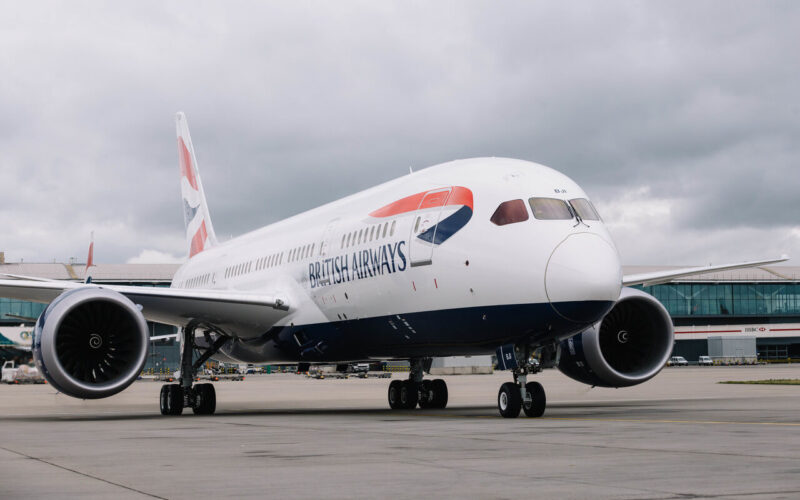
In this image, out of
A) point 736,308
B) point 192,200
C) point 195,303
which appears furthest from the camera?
point 736,308

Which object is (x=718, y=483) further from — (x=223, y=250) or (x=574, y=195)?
(x=223, y=250)

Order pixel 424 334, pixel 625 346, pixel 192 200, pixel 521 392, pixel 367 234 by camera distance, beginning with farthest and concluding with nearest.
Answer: pixel 192 200 → pixel 625 346 → pixel 367 234 → pixel 424 334 → pixel 521 392

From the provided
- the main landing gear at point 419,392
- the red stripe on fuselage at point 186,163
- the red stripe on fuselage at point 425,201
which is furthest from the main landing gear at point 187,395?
the red stripe on fuselage at point 186,163

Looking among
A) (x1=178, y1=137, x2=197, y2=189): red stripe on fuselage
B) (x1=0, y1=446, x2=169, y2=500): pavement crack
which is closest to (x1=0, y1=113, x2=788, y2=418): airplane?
(x1=0, y1=446, x2=169, y2=500): pavement crack

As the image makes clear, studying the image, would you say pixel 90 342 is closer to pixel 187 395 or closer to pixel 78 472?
pixel 187 395

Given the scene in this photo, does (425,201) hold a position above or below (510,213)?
above

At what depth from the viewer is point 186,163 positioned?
32125mm

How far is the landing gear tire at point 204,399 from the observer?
2144cm

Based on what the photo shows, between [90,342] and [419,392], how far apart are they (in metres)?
7.30

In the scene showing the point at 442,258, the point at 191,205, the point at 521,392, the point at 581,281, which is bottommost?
the point at 521,392

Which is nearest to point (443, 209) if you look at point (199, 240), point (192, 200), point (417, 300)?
point (417, 300)

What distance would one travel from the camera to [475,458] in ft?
29.8

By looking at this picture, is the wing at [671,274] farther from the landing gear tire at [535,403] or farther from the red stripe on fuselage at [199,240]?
the red stripe on fuselage at [199,240]

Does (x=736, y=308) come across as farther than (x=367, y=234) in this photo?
Yes
